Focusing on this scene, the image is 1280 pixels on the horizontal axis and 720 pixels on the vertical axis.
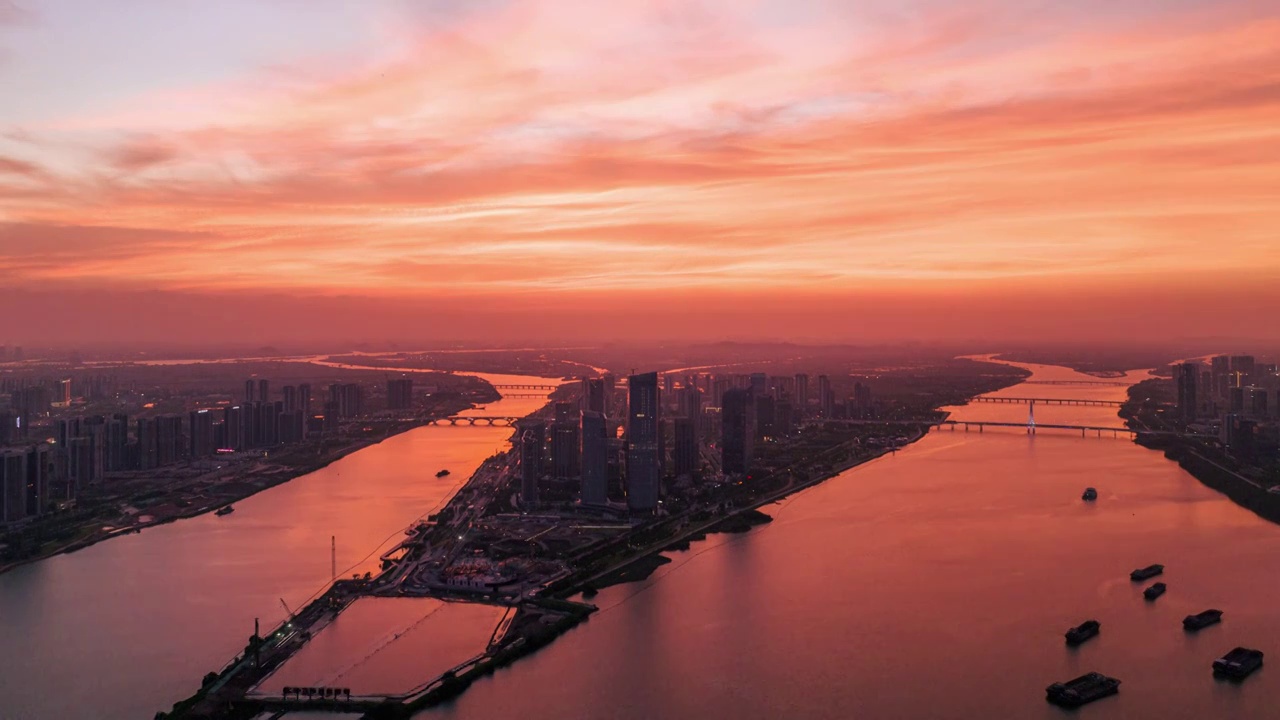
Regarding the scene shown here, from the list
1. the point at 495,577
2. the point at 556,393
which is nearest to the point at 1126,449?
the point at 495,577

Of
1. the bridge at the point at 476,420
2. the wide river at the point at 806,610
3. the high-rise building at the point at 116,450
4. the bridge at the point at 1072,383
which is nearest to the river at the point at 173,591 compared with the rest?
the wide river at the point at 806,610

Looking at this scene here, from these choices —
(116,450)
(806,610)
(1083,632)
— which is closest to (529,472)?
(806,610)

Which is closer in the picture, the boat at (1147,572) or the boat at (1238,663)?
the boat at (1238,663)

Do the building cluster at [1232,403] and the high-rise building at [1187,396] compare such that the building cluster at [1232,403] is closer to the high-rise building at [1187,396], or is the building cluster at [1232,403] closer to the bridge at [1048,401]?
the high-rise building at [1187,396]

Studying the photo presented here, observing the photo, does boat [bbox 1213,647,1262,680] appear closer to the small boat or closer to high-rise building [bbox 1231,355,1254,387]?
the small boat

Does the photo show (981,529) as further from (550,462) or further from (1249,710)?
(550,462)
